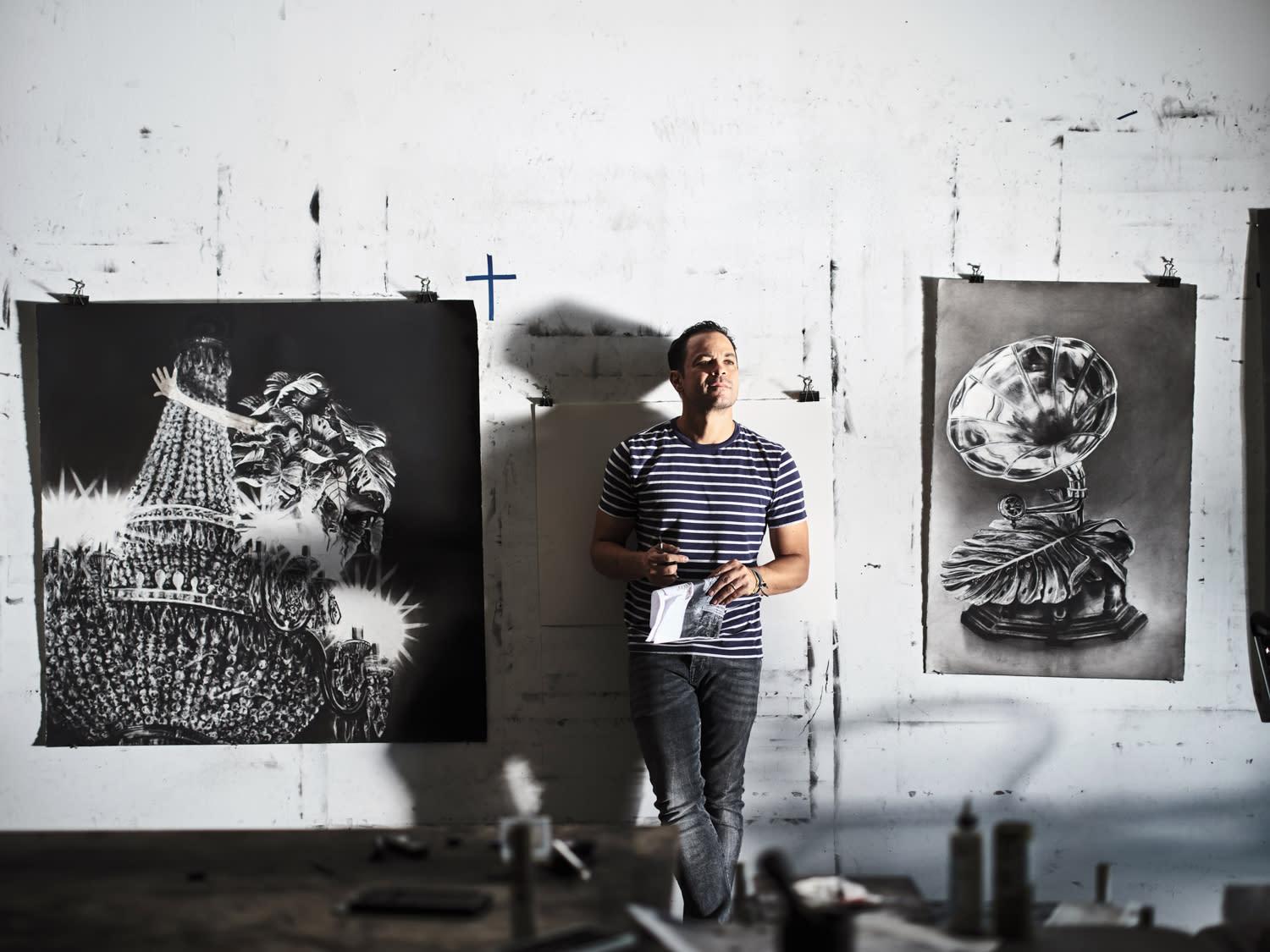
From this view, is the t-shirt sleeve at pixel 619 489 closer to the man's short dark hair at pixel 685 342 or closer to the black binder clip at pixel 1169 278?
the man's short dark hair at pixel 685 342

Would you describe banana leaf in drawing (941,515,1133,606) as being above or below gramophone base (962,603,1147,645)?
above

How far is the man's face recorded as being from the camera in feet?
8.89

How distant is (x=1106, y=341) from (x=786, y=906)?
2.49 m

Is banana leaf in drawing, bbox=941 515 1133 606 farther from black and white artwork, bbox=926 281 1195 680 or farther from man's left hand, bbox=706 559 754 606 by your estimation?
man's left hand, bbox=706 559 754 606

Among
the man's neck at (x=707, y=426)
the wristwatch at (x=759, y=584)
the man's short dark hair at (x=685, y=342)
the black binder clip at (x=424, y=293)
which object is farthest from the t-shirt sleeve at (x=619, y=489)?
the black binder clip at (x=424, y=293)

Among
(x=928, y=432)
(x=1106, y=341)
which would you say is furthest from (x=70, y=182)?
(x=1106, y=341)

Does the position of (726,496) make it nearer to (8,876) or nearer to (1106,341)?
(1106,341)

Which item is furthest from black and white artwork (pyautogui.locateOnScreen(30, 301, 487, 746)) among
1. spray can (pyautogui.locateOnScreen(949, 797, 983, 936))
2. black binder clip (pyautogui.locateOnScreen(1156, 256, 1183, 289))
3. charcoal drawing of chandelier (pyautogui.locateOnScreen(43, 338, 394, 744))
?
black binder clip (pyautogui.locateOnScreen(1156, 256, 1183, 289))

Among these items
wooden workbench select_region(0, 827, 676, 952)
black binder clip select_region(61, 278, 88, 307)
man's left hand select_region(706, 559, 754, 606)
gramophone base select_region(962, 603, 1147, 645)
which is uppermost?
black binder clip select_region(61, 278, 88, 307)

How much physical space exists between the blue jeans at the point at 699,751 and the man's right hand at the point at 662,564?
0.79 feet

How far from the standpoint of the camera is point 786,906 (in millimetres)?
1172

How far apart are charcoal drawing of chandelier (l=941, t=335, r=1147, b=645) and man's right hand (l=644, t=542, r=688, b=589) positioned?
1.07 meters

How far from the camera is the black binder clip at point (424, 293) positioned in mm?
3053

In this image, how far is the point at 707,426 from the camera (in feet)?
9.08
